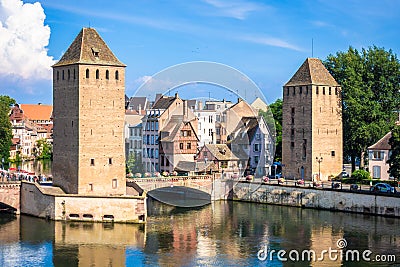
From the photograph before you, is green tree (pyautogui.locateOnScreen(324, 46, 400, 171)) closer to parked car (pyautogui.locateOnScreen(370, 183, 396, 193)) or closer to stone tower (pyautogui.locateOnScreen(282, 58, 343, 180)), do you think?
stone tower (pyautogui.locateOnScreen(282, 58, 343, 180))

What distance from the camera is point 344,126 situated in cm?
A: 6347

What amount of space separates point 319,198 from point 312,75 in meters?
11.6

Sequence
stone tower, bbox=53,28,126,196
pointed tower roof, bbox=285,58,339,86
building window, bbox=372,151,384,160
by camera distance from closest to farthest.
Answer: stone tower, bbox=53,28,126,196
building window, bbox=372,151,384,160
pointed tower roof, bbox=285,58,339,86

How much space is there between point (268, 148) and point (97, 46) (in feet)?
54.0

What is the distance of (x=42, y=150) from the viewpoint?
123 m

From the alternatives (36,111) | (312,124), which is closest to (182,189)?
(312,124)

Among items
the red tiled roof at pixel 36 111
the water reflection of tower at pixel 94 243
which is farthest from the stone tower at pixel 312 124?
the red tiled roof at pixel 36 111

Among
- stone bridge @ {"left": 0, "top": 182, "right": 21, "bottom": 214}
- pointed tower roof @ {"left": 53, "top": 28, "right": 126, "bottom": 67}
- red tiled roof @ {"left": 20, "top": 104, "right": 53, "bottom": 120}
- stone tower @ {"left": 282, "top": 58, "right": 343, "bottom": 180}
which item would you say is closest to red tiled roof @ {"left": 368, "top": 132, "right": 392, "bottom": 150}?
stone tower @ {"left": 282, "top": 58, "right": 343, "bottom": 180}

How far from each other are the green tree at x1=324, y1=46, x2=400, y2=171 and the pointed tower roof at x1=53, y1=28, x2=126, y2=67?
23.2 meters

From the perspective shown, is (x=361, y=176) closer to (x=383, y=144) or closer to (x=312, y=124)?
(x=383, y=144)

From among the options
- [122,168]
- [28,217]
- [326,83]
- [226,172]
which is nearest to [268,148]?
[226,172]

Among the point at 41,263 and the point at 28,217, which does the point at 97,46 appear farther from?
the point at 41,263

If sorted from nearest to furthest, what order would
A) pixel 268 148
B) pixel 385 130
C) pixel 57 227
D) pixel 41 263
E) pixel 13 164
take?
pixel 41 263
pixel 57 227
pixel 268 148
pixel 385 130
pixel 13 164

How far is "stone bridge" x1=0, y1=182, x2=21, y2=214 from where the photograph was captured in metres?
49.1
